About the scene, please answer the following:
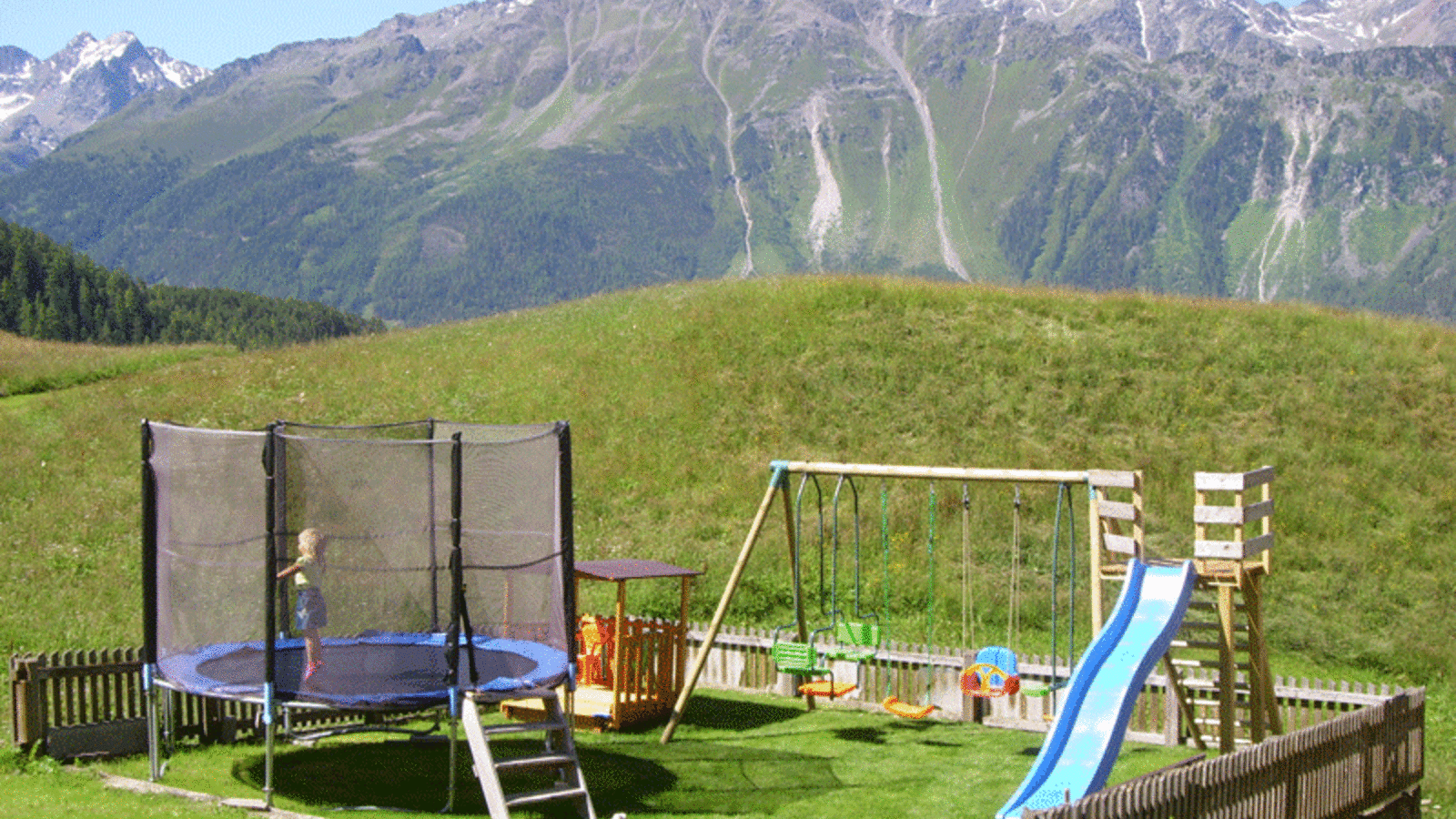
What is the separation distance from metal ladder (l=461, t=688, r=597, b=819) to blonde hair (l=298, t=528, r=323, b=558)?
2.27 meters

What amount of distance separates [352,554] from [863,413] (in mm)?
18184

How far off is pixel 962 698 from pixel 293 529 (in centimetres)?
838

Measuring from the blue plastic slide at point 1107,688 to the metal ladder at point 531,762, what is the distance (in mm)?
3746

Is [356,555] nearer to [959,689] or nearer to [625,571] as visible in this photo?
[625,571]

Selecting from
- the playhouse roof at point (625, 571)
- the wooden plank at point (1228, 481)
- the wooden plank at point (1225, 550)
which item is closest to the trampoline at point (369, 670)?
the playhouse roof at point (625, 571)

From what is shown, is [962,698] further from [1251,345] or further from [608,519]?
[1251,345]

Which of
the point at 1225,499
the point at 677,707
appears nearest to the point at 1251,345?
the point at 1225,499

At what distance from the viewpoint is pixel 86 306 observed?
107m

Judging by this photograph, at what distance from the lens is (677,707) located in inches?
593

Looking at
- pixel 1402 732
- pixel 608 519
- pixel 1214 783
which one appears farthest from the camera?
pixel 608 519

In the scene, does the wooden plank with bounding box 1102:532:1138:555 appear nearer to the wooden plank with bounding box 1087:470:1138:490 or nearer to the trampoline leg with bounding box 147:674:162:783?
the wooden plank with bounding box 1087:470:1138:490

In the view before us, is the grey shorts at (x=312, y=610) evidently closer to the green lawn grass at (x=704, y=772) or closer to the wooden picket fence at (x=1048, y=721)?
the green lawn grass at (x=704, y=772)

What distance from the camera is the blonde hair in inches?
487

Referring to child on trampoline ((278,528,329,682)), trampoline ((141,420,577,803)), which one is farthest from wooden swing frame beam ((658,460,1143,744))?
child on trampoline ((278,528,329,682))
